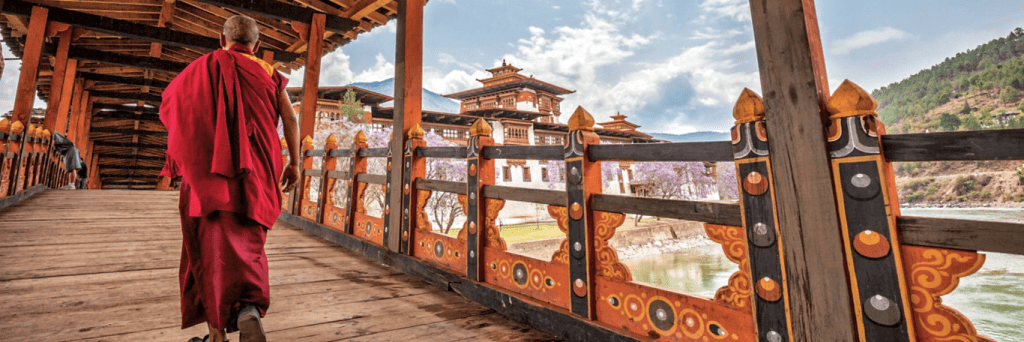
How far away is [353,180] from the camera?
3.80 metres

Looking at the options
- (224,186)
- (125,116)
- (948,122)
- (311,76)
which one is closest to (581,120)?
(224,186)

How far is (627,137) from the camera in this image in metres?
22.1

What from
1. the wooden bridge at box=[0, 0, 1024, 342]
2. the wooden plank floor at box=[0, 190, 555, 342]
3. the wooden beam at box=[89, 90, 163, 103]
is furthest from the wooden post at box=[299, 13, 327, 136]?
the wooden beam at box=[89, 90, 163, 103]

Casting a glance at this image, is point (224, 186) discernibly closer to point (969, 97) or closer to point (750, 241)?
point (750, 241)

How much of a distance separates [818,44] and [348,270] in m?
2.86

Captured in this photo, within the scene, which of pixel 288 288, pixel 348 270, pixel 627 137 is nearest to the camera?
pixel 288 288

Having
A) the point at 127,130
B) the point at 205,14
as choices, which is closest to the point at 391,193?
the point at 205,14

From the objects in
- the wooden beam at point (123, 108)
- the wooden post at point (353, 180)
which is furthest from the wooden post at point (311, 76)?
the wooden beam at point (123, 108)

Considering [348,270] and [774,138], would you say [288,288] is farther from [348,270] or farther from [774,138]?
[774,138]

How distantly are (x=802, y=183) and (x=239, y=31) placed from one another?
2.04 meters

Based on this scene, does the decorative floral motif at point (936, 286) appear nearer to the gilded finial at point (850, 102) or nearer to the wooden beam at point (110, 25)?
the gilded finial at point (850, 102)

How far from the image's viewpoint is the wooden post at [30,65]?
5.79m

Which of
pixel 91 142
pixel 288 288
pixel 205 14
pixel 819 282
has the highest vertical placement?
pixel 205 14

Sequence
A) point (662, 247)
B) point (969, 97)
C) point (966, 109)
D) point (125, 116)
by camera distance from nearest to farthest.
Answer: point (966, 109)
point (969, 97)
point (125, 116)
point (662, 247)
